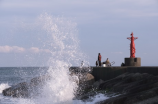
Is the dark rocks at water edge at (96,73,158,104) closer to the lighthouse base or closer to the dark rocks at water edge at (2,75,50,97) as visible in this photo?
the lighthouse base

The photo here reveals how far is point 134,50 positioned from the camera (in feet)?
50.5

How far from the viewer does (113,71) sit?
13.1m

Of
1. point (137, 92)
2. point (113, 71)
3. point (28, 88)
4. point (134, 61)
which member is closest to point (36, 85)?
point (28, 88)

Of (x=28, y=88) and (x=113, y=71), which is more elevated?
(x=113, y=71)

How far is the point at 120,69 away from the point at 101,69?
1332 mm

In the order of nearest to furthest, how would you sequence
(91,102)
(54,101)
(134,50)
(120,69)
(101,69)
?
1. (91,102)
2. (54,101)
3. (120,69)
4. (101,69)
5. (134,50)

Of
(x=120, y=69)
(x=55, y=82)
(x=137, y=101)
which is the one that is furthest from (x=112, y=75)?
(x=137, y=101)

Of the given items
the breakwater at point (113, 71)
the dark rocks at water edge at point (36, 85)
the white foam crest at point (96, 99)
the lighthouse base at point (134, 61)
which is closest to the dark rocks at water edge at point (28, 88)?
the dark rocks at water edge at point (36, 85)

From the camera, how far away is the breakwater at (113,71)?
10.6m

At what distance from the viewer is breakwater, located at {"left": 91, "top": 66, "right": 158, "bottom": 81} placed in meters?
10.6

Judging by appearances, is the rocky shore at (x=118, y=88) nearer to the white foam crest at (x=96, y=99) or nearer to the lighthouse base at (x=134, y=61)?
the white foam crest at (x=96, y=99)

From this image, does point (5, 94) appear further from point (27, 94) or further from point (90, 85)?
point (90, 85)

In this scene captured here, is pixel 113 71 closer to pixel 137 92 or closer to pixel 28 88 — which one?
pixel 28 88

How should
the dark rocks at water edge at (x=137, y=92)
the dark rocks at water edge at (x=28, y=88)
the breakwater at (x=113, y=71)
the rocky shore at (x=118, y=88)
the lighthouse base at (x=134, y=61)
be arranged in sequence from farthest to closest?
the lighthouse base at (x=134, y=61) → the dark rocks at water edge at (x=28, y=88) → the breakwater at (x=113, y=71) → the rocky shore at (x=118, y=88) → the dark rocks at water edge at (x=137, y=92)
